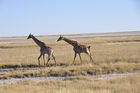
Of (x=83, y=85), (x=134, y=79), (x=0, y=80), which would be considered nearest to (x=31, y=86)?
(x=83, y=85)

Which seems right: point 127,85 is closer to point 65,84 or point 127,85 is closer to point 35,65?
point 65,84

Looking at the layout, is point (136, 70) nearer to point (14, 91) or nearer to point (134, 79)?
point (134, 79)

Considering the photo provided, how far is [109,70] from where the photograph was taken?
16453mm

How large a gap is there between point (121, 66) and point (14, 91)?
8.26 m

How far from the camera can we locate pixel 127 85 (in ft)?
37.1

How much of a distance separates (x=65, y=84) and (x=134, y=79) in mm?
3407

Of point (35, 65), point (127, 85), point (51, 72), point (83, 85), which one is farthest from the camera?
point (35, 65)

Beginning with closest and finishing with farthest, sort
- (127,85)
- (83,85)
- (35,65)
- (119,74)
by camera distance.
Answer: (127,85) < (83,85) < (119,74) < (35,65)

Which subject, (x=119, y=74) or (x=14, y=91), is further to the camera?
(x=119, y=74)

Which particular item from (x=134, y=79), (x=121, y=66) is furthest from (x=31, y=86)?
(x=121, y=66)

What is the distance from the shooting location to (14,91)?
37.6ft

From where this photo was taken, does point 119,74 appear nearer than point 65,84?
No

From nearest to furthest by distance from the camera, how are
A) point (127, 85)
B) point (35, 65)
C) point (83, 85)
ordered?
point (127, 85), point (83, 85), point (35, 65)

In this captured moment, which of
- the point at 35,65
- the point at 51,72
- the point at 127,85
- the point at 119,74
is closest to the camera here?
the point at 127,85
